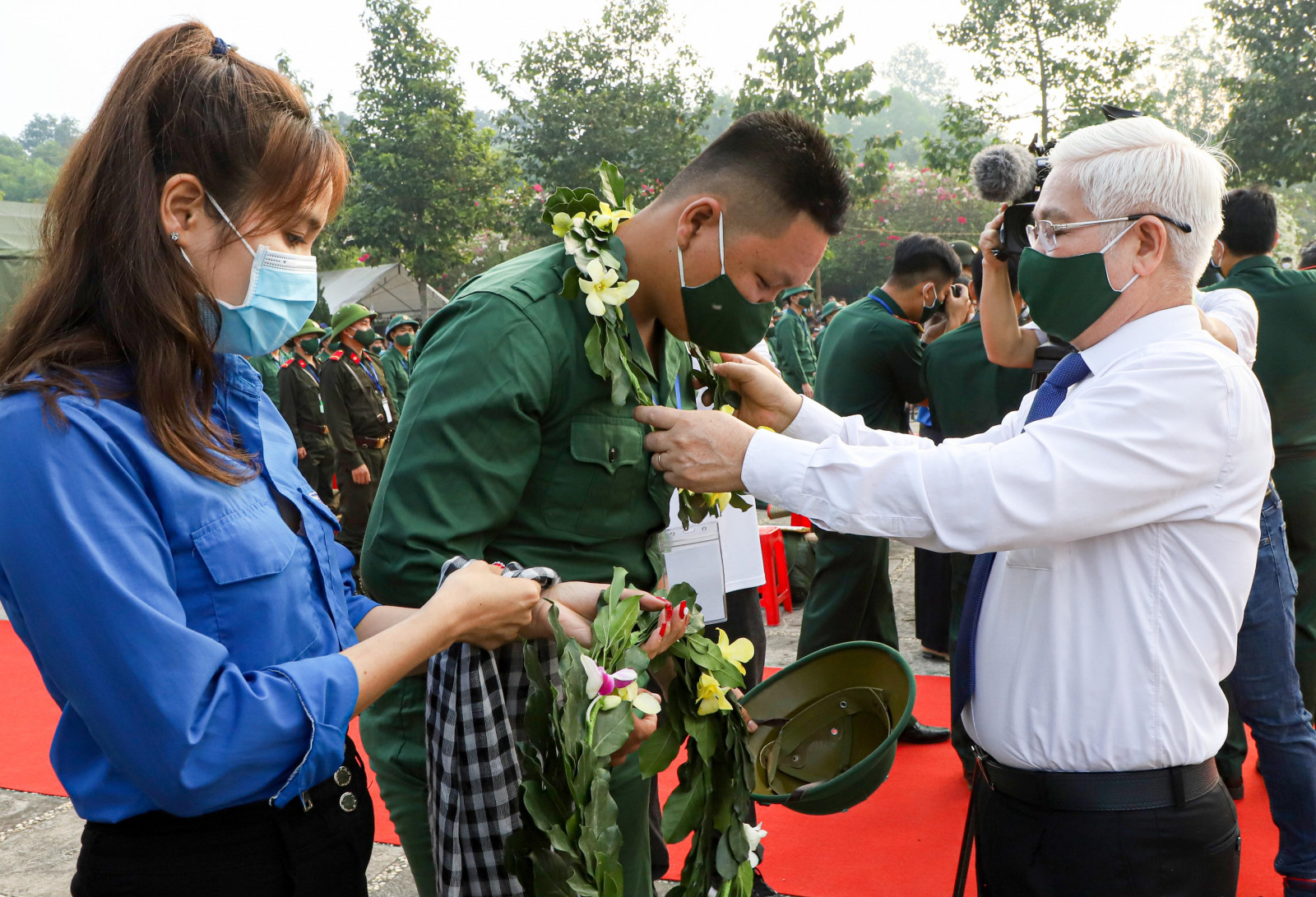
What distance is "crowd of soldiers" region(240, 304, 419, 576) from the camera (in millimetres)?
8156

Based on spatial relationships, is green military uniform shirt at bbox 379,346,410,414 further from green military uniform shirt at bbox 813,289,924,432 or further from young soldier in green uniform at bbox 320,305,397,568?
green military uniform shirt at bbox 813,289,924,432

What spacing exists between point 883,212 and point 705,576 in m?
33.6

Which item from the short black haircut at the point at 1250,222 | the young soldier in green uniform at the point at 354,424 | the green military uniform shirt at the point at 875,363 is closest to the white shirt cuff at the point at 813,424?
the green military uniform shirt at the point at 875,363

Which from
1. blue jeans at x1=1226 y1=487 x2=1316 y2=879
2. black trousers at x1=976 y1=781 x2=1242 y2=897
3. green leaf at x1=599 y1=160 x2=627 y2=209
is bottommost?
blue jeans at x1=1226 y1=487 x2=1316 y2=879

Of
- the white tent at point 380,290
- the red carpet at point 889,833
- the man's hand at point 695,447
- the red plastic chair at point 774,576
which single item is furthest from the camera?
the white tent at point 380,290

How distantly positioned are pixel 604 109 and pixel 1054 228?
23052 millimetres

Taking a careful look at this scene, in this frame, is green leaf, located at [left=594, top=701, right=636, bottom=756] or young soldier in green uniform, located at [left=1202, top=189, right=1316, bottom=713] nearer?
green leaf, located at [left=594, top=701, right=636, bottom=756]

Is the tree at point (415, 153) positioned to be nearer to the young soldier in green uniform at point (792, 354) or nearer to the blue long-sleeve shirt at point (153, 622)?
the young soldier in green uniform at point (792, 354)

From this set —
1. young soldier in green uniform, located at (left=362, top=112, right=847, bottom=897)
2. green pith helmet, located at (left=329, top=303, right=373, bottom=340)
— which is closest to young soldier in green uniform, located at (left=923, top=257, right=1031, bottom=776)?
young soldier in green uniform, located at (left=362, top=112, right=847, bottom=897)

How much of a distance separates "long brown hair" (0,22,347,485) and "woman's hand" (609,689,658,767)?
0.82 metres

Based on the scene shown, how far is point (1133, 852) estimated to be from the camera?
1.68 m

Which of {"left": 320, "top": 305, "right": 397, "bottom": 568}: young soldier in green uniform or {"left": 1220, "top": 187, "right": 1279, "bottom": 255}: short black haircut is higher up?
{"left": 1220, "top": 187, "right": 1279, "bottom": 255}: short black haircut

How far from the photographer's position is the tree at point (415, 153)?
22.0 meters

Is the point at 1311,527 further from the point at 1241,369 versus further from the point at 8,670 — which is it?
the point at 8,670
